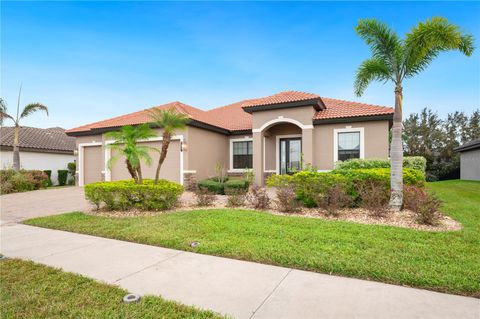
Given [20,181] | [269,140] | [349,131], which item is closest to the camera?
[349,131]

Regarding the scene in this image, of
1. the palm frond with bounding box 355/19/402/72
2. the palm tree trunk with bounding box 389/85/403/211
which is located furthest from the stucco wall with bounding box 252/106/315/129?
the palm tree trunk with bounding box 389/85/403/211

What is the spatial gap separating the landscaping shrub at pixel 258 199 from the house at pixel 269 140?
6187mm

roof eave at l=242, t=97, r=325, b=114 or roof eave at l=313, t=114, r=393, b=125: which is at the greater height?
roof eave at l=242, t=97, r=325, b=114

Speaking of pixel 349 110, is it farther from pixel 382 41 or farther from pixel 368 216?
pixel 368 216

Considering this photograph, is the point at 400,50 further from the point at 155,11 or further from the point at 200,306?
the point at 155,11

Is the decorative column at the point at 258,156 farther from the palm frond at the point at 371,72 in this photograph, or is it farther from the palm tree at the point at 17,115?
the palm tree at the point at 17,115

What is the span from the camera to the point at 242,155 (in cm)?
1739

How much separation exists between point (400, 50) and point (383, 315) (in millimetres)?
7771

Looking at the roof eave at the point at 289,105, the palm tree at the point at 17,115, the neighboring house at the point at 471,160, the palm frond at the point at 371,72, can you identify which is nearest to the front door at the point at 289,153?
the roof eave at the point at 289,105

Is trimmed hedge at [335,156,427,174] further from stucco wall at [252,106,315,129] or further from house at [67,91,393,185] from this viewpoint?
stucco wall at [252,106,315,129]

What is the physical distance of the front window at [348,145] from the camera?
13.7m

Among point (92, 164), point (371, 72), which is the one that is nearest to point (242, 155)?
point (371, 72)

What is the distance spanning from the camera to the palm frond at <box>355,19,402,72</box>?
302 inches

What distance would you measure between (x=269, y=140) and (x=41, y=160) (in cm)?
2010
